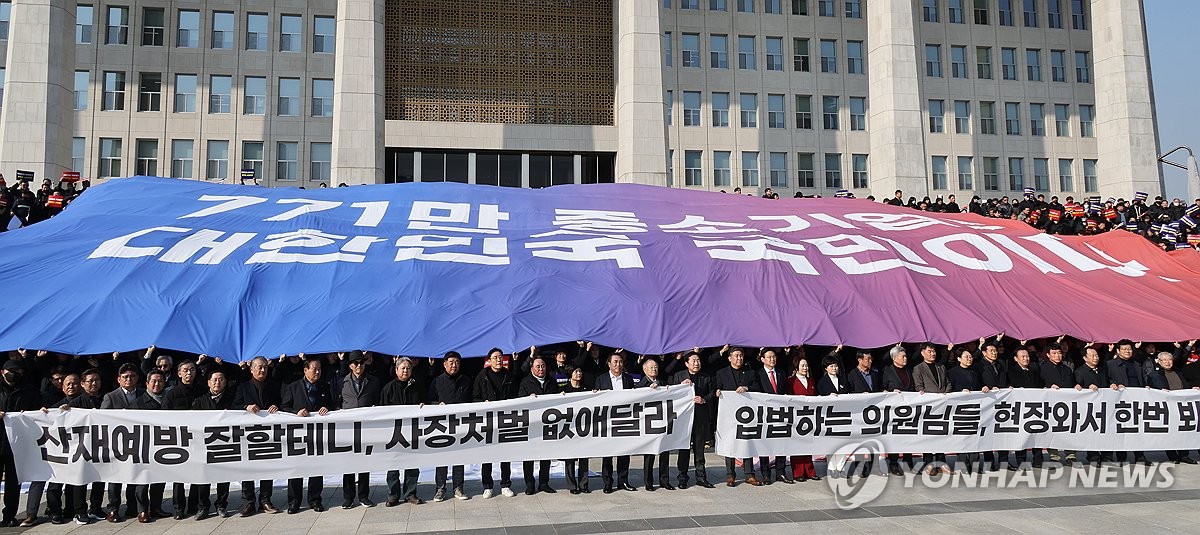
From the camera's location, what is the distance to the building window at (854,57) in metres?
42.3

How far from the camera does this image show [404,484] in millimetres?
Answer: 9688

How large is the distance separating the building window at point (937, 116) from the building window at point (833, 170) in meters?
5.47

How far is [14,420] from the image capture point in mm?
8688

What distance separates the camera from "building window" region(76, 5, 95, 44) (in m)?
36.3

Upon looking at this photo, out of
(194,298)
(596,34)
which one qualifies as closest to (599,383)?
(194,298)

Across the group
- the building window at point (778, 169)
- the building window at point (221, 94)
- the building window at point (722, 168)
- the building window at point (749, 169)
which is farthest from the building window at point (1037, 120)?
the building window at point (221, 94)

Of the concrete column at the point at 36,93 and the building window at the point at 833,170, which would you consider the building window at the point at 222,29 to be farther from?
the building window at the point at 833,170

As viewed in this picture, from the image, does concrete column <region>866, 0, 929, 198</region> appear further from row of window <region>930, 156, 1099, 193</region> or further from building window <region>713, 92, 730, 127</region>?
row of window <region>930, 156, 1099, 193</region>

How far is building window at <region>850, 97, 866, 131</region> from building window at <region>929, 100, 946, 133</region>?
3638mm

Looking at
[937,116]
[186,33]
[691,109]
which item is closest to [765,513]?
[691,109]

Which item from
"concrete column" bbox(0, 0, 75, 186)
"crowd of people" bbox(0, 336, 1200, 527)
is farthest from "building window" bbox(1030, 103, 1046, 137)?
"concrete column" bbox(0, 0, 75, 186)

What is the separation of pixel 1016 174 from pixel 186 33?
42120 mm

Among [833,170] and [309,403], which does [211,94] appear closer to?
[833,170]

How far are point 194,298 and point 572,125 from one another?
27113mm
